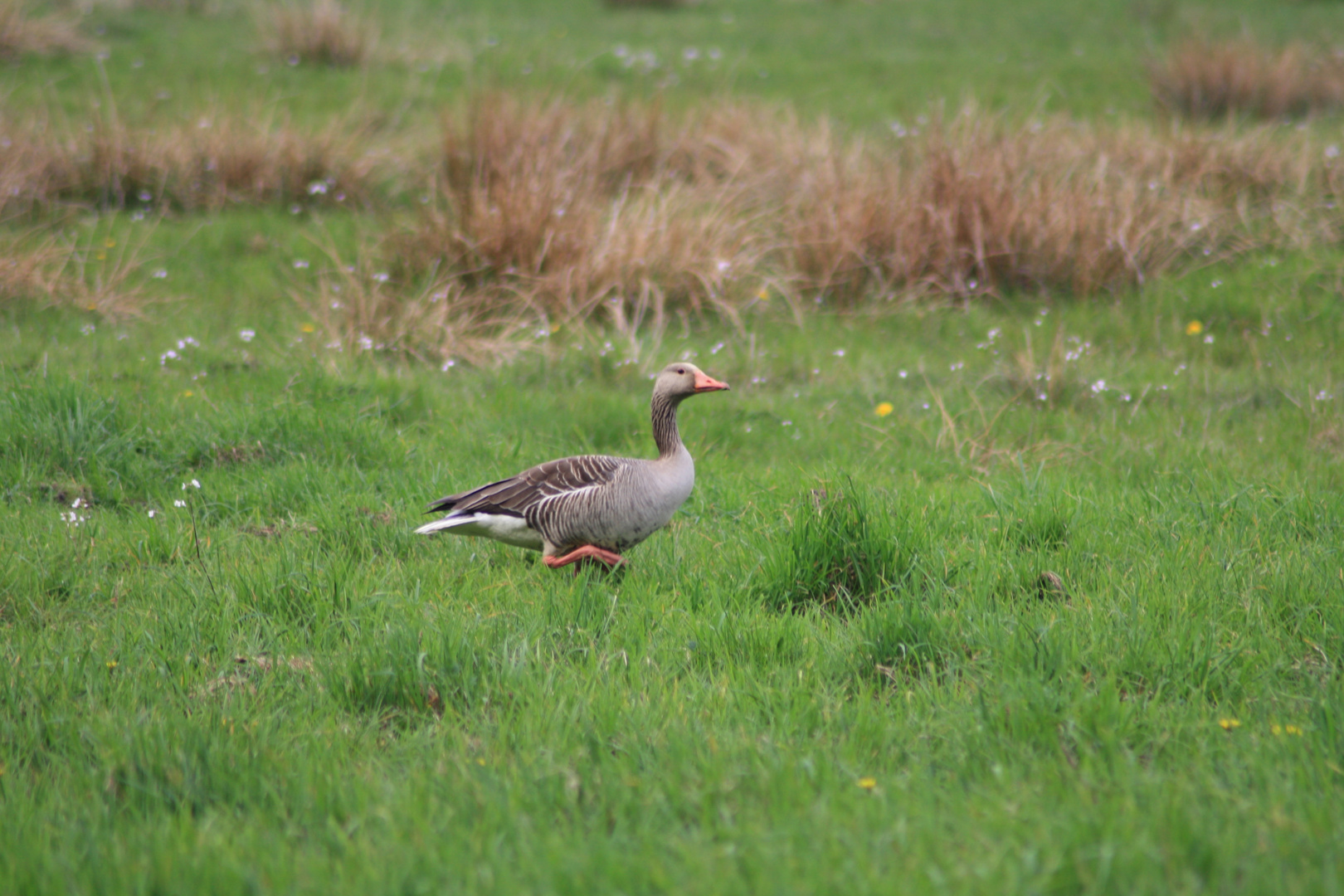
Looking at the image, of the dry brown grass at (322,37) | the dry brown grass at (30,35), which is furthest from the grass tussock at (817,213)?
the dry brown grass at (30,35)

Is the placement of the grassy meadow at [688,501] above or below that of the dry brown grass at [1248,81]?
below

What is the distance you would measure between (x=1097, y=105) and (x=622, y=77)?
6576 millimetres

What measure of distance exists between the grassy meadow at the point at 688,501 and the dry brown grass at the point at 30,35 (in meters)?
0.10

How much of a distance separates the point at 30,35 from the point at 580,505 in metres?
13.3

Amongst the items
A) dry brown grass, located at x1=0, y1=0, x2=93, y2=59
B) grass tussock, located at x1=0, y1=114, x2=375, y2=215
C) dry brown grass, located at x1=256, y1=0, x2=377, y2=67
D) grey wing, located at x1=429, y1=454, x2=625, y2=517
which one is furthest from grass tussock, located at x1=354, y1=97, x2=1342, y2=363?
dry brown grass, located at x1=0, y1=0, x2=93, y2=59

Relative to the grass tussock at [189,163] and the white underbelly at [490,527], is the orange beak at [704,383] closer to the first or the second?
the white underbelly at [490,527]

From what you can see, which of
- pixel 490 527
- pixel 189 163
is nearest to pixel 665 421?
pixel 490 527

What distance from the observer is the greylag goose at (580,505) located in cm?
420

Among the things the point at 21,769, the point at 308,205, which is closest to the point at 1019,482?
the point at 21,769

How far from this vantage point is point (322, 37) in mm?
13750

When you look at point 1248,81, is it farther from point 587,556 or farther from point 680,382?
point 587,556

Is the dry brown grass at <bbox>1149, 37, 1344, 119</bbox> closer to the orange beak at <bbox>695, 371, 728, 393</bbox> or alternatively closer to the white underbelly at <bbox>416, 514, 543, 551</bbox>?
the orange beak at <bbox>695, 371, 728, 393</bbox>

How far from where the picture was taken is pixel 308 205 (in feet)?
32.6

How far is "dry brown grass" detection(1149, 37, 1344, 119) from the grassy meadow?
0.14m
